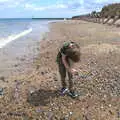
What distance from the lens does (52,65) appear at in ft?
50.1

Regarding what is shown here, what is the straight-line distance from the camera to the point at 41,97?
9.37 meters

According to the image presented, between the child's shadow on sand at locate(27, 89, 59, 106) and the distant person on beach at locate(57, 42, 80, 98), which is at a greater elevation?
the distant person on beach at locate(57, 42, 80, 98)

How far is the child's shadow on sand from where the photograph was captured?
8983 mm

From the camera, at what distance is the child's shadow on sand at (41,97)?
354 inches

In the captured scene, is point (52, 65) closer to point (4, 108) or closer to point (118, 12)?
point (4, 108)

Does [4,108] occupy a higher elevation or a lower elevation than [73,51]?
lower

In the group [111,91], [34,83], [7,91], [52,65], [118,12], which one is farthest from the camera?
[118,12]

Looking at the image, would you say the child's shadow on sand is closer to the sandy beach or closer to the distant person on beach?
the sandy beach

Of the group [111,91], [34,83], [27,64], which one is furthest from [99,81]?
[27,64]

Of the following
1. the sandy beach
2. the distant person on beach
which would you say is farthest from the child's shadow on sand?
the distant person on beach

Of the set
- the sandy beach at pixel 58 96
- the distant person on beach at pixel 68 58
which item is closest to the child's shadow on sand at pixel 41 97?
the sandy beach at pixel 58 96

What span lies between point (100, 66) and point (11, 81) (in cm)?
350

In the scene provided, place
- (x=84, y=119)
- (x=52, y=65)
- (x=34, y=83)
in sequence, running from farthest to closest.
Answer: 1. (x=52, y=65)
2. (x=34, y=83)
3. (x=84, y=119)

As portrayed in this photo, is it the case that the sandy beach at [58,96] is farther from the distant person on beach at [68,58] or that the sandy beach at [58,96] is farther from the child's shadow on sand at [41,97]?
the distant person on beach at [68,58]
